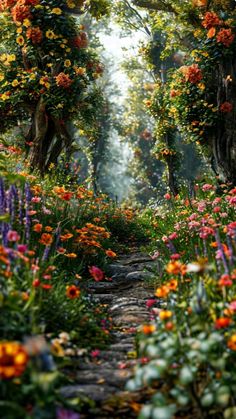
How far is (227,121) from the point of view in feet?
27.4

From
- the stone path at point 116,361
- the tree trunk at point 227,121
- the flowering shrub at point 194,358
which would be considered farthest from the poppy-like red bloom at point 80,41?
the flowering shrub at point 194,358

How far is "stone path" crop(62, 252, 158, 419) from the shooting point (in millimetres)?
2203

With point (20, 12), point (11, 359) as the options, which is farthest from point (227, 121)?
point (11, 359)

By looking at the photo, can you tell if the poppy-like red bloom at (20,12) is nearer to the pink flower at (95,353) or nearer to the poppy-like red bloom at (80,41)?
the poppy-like red bloom at (80,41)

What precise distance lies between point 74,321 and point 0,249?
36.5 inches

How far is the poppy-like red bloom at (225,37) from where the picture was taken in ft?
25.5

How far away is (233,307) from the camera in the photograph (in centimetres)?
227

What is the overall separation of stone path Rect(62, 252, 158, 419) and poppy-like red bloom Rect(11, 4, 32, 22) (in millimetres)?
5494

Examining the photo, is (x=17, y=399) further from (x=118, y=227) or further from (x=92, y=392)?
(x=118, y=227)

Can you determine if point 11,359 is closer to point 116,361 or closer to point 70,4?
point 116,361

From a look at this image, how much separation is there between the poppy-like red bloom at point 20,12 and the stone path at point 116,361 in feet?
18.0

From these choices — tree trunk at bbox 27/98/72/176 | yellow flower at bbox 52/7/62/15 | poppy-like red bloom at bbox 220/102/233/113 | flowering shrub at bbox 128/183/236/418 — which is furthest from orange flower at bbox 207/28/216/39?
flowering shrub at bbox 128/183/236/418

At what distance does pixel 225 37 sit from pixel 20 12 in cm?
388

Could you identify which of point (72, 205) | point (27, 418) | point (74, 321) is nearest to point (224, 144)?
point (72, 205)
